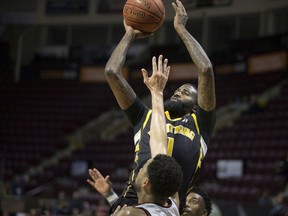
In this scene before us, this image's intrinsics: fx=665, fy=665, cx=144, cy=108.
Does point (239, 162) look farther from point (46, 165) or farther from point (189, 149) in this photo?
point (189, 149)

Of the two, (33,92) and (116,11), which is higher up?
(116,11)

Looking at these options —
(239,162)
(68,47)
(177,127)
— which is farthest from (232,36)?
(177,127)

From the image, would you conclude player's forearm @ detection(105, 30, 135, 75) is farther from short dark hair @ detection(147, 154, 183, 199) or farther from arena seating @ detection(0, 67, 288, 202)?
arena seating @ detection(0, 67, 288, 202)

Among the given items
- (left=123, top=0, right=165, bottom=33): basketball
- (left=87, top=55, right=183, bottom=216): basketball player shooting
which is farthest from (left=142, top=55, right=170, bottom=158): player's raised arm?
(left=123, top=0, right=165, bottom=33): basketball

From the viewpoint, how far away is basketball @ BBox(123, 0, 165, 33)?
449 centimetres

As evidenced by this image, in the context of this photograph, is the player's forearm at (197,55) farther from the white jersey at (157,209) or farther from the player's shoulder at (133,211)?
the player's shoulder at (133,211)

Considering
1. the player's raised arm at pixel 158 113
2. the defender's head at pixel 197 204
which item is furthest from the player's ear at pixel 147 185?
the defender's head at pixel 197 204

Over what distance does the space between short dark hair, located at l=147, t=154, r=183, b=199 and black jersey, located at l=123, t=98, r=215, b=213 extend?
746 millimetres

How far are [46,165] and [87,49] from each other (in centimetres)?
577

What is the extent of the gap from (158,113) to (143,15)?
0.88 metres

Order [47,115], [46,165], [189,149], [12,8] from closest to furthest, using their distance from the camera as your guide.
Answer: [189,149], [46,165], [47,115], [12,8]

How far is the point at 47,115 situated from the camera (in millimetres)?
23047

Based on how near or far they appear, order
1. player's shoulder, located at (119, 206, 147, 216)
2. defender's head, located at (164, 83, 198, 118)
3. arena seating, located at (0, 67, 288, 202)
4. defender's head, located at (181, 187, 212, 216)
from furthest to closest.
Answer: arena seating, located at (0, 67, 288, 202)
defender's head, located at (181, 187, 212, 216)
defender's head, located at (164, 83, 198, 118)
player's shoulder, located at (119, 206, 147, 216)

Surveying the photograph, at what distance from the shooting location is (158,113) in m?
3.91
